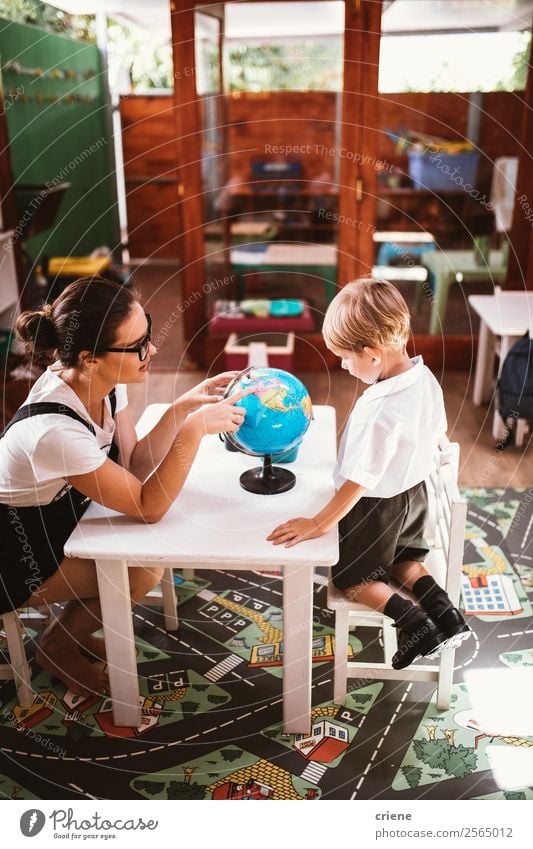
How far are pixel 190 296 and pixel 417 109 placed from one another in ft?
5.77

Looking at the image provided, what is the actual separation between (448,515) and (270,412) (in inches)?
22.5

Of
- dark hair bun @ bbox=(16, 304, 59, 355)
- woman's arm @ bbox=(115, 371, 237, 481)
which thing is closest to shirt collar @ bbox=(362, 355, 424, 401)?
woman's arm @ bbox=(115, 371, 237, 481)

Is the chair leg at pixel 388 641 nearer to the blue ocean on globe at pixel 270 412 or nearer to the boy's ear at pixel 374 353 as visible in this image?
the blue ocean on globe at pixel 270 412

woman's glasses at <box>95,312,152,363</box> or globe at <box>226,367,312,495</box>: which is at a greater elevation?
woman's glasses at <box>95,312,152,363</box>

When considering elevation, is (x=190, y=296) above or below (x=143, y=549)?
below

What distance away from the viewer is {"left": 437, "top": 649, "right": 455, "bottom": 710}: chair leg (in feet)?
7.57

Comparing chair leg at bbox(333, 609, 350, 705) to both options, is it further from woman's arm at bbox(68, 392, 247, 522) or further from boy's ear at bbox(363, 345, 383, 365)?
boy's ear at bbox(363, 345, 383, 365)

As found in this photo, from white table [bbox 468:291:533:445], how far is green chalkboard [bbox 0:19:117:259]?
273 centimetres

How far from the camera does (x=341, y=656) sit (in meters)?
2.30

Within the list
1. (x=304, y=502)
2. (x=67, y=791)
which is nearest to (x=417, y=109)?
(x=304, y=502)

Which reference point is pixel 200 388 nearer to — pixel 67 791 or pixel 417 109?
pixel 67 791

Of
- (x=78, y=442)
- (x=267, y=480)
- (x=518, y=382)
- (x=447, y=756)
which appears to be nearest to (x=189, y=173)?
(x=518, y=382)

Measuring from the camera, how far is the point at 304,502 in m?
2.19

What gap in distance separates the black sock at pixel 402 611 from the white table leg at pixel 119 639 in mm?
686
